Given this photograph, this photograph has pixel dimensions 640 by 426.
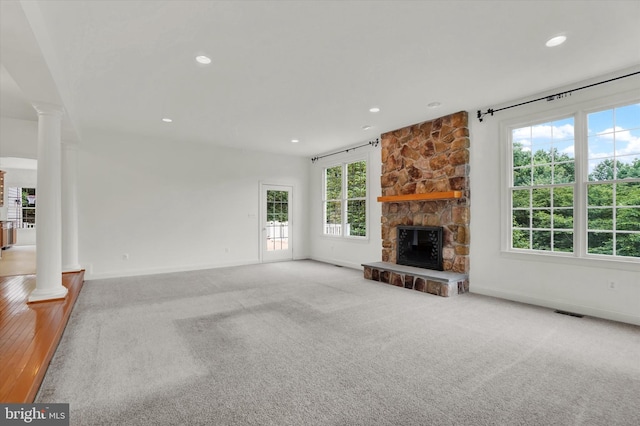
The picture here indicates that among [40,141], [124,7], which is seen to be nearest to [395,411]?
[124,7]

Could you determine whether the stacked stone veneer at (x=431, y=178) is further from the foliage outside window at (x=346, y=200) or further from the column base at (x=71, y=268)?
the column base at (x=71, y=268)

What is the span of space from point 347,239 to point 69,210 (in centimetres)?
554

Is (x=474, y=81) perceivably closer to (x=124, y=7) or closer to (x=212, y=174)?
(x=124, y=7)

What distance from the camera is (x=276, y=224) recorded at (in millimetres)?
8336

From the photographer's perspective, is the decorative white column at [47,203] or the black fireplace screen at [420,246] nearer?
the decorative white column at [47,203]

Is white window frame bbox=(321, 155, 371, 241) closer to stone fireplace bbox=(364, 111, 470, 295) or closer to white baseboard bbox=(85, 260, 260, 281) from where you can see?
stone fireplace bbox=(364, 111, 470, 295)

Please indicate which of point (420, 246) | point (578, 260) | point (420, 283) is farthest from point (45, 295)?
point (578, 260)

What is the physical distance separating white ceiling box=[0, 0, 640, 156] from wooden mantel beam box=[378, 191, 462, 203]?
133 cm

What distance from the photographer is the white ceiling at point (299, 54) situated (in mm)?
2488

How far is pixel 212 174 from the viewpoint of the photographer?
730 cm

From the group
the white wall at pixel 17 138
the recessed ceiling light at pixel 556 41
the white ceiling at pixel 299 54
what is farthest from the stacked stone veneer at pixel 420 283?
the white wall at pixel 17 138

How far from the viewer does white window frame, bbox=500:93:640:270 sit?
367cm

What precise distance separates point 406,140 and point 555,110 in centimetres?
231

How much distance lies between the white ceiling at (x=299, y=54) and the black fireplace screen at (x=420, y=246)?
2.06 m
